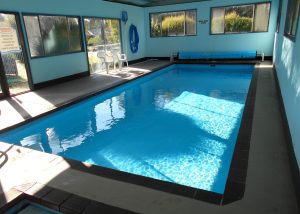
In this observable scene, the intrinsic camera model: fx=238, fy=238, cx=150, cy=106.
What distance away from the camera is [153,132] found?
3.92 metres

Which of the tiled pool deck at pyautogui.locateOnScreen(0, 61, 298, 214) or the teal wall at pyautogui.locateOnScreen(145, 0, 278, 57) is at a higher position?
the teal wall at pyautogui.locateOnScreen(145, 0, 278, 57)

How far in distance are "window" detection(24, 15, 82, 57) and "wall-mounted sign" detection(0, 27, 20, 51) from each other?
14.5 inches

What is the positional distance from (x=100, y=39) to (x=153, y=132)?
5.80m

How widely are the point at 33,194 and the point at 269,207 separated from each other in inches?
75.5

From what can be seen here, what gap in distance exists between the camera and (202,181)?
8.65 ft

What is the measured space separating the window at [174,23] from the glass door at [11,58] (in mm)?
6842

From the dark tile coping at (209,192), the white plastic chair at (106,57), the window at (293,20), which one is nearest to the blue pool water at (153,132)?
the dark tile coping at (209,192)

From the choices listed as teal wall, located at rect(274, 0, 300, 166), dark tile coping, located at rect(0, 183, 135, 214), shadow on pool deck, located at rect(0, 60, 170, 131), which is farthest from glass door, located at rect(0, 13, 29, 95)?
teal wall, located at rect(274, 0, 300, 166)

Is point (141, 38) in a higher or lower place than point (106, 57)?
higher

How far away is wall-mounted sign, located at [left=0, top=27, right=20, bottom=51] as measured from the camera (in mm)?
5320

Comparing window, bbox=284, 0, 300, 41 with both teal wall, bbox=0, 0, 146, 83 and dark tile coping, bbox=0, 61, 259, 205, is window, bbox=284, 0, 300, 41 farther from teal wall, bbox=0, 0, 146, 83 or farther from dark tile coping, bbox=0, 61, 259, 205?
teal wall, bbox=0, 0, 146, 83

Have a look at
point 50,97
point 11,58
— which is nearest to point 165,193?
point 50,97

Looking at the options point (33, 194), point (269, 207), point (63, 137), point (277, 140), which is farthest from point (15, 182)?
point (277, 140)

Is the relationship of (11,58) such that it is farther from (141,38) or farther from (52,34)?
(141,38)
